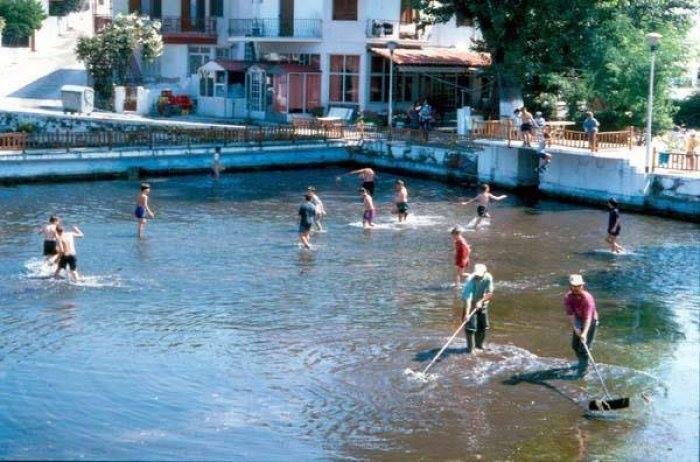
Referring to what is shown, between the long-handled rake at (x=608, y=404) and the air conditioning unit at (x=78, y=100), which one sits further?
the air conditioning unit at (x=78, y=100)

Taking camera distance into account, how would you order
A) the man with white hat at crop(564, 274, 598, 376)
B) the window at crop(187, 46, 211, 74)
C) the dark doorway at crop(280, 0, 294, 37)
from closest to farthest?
1. the man with white hat at crop(564, 274, 598, 376)
2. the dark doorway at crop(280, 0, 294, 37)
3. the window at crop(187, 46, 211, 74)

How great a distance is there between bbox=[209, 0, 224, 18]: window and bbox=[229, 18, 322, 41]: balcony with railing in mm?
3454

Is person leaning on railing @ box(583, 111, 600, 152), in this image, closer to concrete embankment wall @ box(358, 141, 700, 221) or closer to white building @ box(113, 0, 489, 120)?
concrete embankment wall @ box(358, 141, 700, 221)

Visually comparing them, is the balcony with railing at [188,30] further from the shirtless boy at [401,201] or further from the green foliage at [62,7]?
the shirtless boy at [401,201]

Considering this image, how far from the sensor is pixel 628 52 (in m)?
40.2

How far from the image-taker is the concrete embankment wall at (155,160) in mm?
38844

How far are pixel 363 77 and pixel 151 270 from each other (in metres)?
28.9

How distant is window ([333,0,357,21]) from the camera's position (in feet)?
171

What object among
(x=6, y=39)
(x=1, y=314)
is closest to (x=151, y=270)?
(x=1, y=314)

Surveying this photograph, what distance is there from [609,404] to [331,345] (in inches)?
206

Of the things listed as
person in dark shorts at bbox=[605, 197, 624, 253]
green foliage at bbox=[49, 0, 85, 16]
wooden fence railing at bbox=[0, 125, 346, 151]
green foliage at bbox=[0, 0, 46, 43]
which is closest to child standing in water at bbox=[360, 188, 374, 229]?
person in dark shorts at bbox=[605, 197, 624, 253]

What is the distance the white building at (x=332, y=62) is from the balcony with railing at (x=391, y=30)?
5cm

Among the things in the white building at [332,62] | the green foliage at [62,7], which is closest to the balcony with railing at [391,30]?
the white building at [332,62]

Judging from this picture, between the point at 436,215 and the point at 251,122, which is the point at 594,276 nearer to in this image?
the point at 436,215
